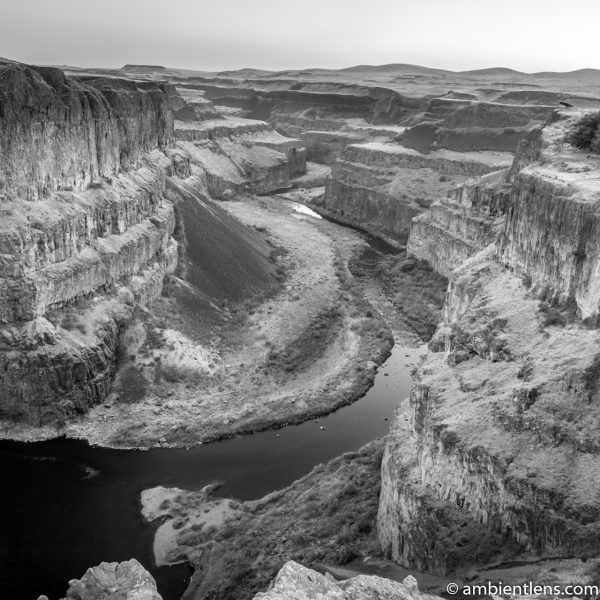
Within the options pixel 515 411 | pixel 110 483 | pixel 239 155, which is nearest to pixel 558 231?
pixel 515 411

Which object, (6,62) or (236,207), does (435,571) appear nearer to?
(6,62)

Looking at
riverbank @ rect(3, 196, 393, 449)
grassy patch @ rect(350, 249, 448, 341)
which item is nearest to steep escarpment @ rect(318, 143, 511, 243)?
grassy patch @ rect(350, 249, 448, 341)

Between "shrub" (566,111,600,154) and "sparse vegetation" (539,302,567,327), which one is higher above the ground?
"shrub" (566,111,600,154)

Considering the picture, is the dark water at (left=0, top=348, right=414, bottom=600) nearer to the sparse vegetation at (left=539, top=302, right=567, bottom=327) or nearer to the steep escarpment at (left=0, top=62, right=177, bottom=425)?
the steep escarpment at (left=0, top=62, right=177, bottom=425)

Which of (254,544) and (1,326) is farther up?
(1,326)

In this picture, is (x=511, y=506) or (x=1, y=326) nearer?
(x=511, y=506)

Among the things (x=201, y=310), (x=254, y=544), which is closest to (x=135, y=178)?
(x=201, y=310)

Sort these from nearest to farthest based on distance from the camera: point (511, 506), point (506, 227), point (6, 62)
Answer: point (511, 506) → point (506, 227) → point (6, 62)
